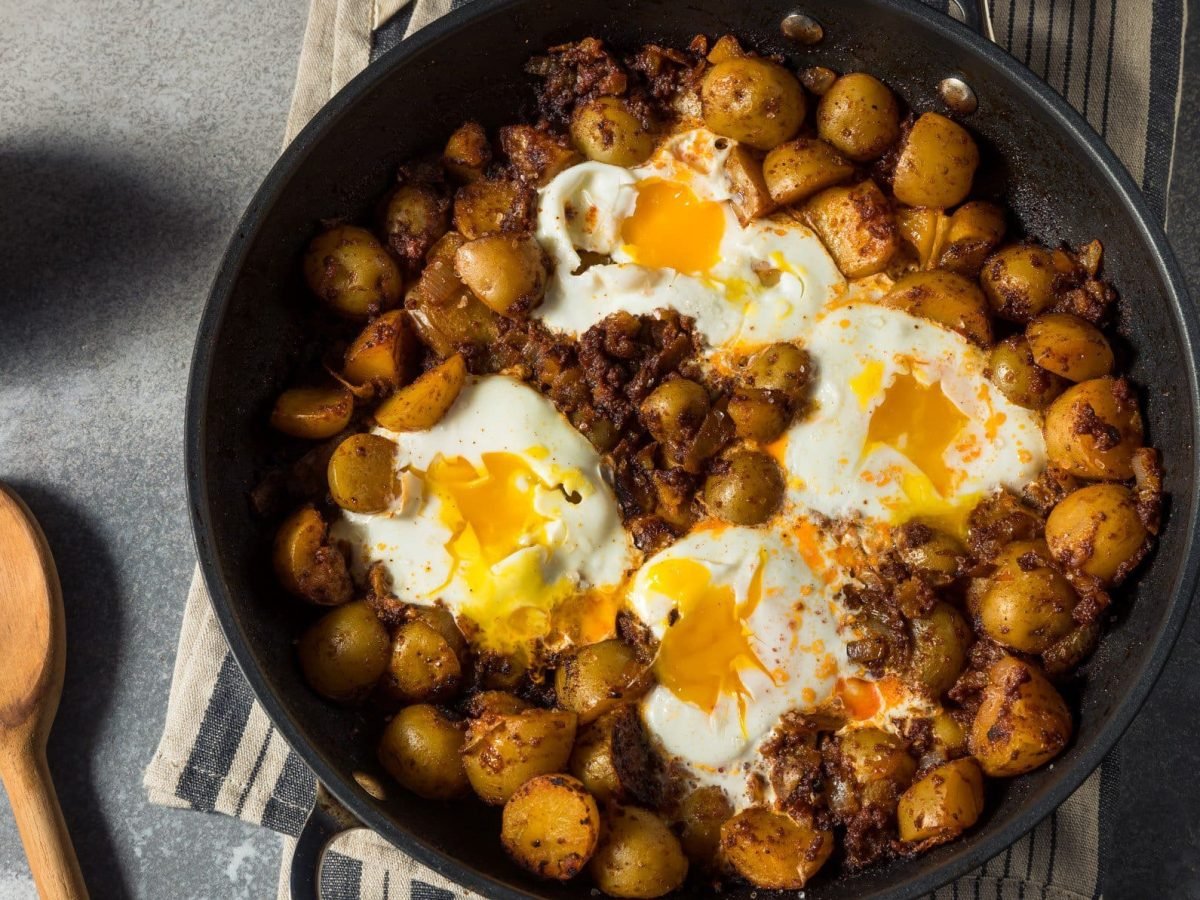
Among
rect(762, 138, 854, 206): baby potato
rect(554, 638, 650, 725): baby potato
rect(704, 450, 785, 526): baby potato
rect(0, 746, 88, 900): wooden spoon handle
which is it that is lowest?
rect(0, 746, 88, 900): wooden spoon handle

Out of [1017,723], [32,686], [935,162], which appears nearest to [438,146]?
[935,162]

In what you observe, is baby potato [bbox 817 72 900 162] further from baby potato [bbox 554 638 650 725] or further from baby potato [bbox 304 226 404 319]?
baby potato [bbox 554 638 650 725]

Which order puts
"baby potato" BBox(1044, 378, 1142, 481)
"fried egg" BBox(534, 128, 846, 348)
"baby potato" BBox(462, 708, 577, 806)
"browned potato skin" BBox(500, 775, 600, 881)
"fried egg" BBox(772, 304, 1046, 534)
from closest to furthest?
"browned potato skin" BBox(500, 775, 600, 881)
"baby potato" BBox(462, 708, 577, 806)
"baby potato" BBox(1044, 378, 1142, 481)
"fried egg" BBox(772, 304, 1046, 534)
"fried egg" BBox(534, 128, 846, 348)

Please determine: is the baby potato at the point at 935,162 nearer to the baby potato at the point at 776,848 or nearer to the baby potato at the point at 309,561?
the baby potato at the point at 776,848

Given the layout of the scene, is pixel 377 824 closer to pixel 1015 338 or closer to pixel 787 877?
pixel 787 877

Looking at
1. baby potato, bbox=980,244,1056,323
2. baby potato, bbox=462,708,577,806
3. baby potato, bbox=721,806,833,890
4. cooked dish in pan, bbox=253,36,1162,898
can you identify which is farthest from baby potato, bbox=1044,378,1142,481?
baby potato, bbox=462,708,577,806

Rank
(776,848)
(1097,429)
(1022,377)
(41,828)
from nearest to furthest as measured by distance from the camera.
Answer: (776,848) < (1097,429) < (1022,377) < (41,828)

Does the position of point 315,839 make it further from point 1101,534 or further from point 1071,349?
point 1071,349

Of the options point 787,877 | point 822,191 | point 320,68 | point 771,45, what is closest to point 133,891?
point 787,877
